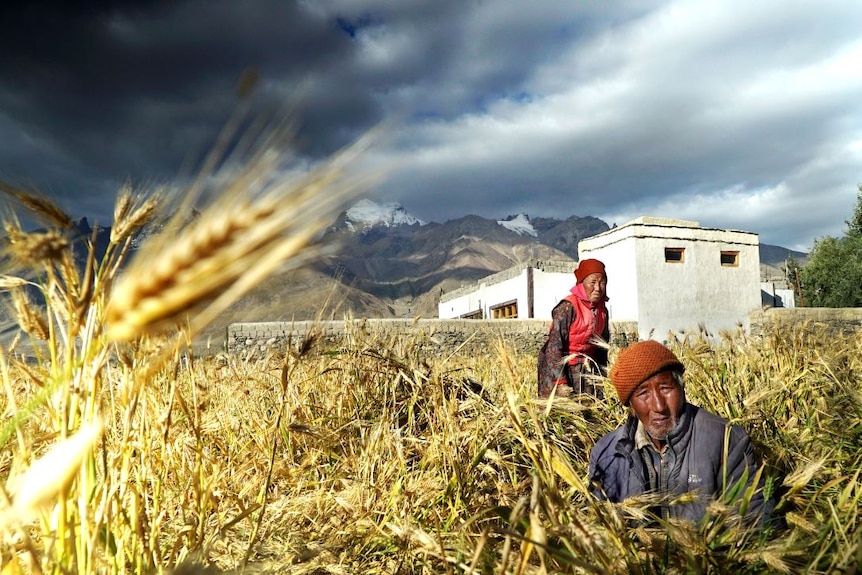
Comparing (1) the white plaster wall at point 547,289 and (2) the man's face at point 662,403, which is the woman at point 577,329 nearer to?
(2) the man's face at point 662,403

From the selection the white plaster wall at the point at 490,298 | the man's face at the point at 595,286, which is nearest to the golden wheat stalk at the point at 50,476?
the man's face at the point at 595,286

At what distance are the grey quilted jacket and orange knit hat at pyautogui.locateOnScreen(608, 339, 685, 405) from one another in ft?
0.58

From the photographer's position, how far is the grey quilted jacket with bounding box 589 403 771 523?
2293 millimetres

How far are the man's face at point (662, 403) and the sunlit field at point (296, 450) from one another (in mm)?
237

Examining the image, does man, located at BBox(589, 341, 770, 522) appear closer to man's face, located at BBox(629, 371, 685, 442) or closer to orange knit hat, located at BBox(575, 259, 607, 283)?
man's face, located at BBox(629, 371, 685, 442)

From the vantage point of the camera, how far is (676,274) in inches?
678

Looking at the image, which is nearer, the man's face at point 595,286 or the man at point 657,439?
the man at point 657,439

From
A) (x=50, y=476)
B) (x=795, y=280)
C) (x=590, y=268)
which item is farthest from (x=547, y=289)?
(x=50, y=476)

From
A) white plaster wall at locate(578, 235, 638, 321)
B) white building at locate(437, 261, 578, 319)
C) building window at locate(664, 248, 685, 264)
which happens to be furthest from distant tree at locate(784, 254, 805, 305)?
white plaster wall at locate(578, 235, 638, 321)

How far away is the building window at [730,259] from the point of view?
1826cm

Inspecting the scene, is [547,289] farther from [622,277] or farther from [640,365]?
[640,365]

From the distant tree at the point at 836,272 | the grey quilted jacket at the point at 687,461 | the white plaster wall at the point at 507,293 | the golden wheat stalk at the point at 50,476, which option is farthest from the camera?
the distant tree at the point at 836,272

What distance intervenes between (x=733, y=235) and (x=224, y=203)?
65.9 ft

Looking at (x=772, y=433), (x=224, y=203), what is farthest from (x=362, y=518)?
(x=772, y=433)
